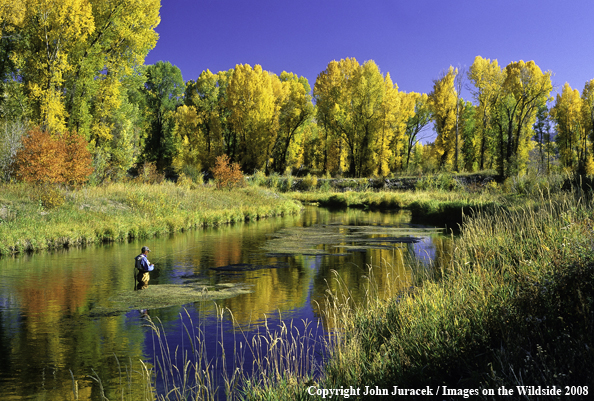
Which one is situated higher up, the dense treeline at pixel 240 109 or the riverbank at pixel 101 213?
the dense treeline at pixel 240 109

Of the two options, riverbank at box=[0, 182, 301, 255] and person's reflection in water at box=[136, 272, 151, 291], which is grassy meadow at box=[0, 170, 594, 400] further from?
riverbank at box=[0, 182, 301, 255]

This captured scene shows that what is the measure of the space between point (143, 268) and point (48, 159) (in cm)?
1192

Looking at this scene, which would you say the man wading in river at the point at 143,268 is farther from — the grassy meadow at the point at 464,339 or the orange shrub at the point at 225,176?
the orange shrub at the point at 225,176

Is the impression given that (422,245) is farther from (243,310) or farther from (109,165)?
(109,165)

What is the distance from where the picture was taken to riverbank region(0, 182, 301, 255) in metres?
17.5

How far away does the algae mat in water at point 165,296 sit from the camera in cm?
991

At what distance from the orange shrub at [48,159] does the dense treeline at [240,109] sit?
0.82m

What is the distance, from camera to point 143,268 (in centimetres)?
1146

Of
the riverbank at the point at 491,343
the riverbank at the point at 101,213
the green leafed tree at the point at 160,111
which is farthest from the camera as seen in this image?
the green leafed tree at the point at 160,111

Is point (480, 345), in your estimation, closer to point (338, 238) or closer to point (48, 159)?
point (338, 238)

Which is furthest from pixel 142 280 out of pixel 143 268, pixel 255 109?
pixel 255 109

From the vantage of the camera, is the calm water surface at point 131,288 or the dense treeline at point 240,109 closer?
the calm water surface at point 131,288

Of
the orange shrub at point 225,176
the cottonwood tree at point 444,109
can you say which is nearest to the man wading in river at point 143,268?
the orange shrub at point 225,176

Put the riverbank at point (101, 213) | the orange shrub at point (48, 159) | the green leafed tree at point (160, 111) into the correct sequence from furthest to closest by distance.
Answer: the green leafed tree at point (160, 111) → the orange shrub at point (48, 159) → the riverbank at point (101, 213)
